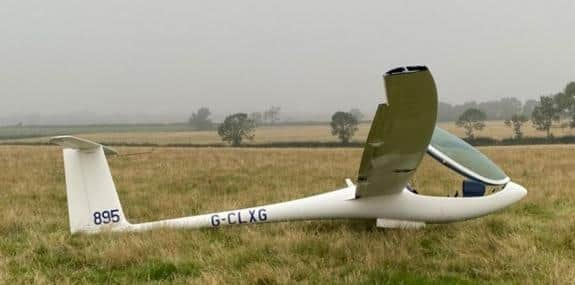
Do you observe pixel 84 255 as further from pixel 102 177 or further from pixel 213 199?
pixel 213 199

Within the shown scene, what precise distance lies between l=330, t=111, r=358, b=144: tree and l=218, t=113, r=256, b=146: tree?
16.0m

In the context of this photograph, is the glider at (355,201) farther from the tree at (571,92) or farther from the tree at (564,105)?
the tree at (564,105)

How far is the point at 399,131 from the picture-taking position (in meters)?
4.45

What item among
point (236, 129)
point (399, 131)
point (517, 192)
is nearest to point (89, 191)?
point (399, 131)

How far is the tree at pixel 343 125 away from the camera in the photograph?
284ft

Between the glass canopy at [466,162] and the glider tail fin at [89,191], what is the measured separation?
14.7 ft

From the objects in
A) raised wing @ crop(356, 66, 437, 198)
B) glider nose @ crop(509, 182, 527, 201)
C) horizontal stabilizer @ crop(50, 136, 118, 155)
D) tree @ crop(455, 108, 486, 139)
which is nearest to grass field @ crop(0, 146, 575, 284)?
glider nose @ crop(509, 182, 527, 201)

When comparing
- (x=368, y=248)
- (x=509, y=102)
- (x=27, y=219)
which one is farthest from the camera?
(x=509, y=102)

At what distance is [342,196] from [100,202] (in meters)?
3.36

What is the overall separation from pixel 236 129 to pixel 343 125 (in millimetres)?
20373

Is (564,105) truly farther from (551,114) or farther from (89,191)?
(89,191)

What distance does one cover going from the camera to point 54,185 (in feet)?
39.9

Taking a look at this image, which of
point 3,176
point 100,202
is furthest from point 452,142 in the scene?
point 3,176

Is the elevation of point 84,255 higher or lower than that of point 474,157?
lower
